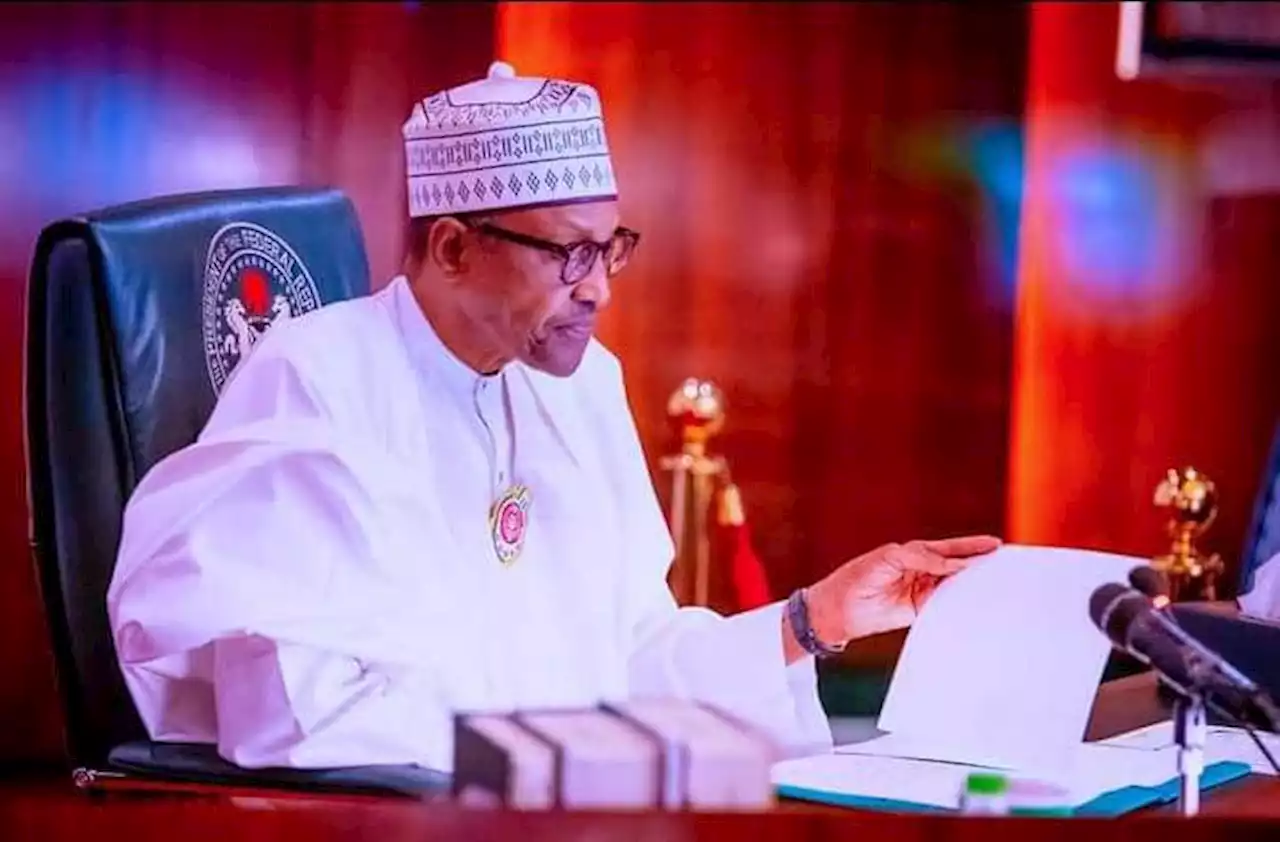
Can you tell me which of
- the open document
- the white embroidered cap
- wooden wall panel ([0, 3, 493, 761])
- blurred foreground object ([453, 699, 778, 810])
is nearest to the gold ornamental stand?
wooden wall panel ([0, 3, 493, 761])

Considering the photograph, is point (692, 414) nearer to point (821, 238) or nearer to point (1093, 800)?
point (821, 238)

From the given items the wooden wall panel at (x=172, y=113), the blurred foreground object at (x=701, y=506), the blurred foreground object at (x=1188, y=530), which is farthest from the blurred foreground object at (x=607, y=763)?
the wooden wall panel at (x=172, y=113)

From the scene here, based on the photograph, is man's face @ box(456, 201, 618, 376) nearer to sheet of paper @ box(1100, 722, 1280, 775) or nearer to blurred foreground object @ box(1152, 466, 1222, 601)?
sheet of paper @ box(1100, 722, 1280, 775)

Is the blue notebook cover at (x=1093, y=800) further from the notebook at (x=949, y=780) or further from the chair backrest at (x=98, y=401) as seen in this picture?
the chair backrest at (x=98, y=401)

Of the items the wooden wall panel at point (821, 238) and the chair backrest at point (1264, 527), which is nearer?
the chair backrest at point (1264, 527)

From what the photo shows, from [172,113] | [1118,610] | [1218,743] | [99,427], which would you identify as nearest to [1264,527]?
[1218,743]

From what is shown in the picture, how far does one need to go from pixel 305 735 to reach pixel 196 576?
13cm

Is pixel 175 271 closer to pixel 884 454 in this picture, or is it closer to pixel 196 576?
pixel 196 576

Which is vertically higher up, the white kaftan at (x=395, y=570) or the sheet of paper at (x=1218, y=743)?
the white kaftan at (x=395, y=570)

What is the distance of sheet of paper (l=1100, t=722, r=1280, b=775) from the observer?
189 centimetres

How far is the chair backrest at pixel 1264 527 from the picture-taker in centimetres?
234

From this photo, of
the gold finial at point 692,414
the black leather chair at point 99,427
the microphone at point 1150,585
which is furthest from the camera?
the gold finial at point 692,414

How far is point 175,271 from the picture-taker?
1835mm

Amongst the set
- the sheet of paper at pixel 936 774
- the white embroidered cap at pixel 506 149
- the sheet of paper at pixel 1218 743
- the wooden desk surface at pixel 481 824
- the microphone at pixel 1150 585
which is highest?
the white embroidered cap at pixel 506 149
